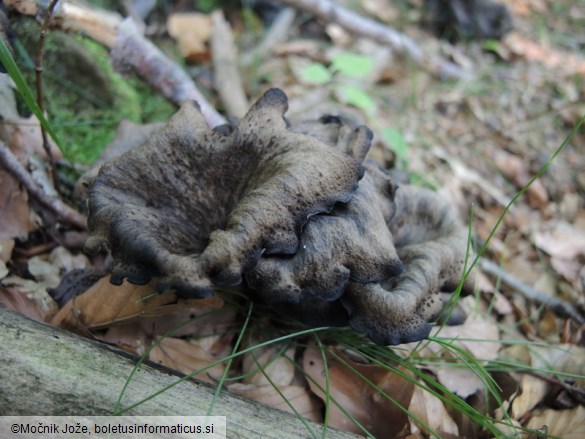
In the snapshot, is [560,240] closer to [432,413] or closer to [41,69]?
[432,413]

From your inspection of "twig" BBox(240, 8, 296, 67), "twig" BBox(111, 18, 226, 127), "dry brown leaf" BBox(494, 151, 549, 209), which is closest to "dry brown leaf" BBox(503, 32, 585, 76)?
"dry brown leaf" BBox(494, 151, 549, 209)

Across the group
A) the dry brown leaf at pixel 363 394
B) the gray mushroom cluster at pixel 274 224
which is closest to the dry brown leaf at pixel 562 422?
the dry brown leaf at pixel 363 394

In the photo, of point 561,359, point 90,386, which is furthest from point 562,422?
point 90,386

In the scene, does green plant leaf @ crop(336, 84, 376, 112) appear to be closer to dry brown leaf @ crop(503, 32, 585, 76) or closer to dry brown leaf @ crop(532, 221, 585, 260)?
dry brown leaf @ crop(532, 221, 585, 260)

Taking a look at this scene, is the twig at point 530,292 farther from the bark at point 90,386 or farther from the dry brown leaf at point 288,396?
the bark at point 90,386

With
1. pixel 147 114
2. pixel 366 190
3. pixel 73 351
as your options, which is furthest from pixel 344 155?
pixel 147 114
